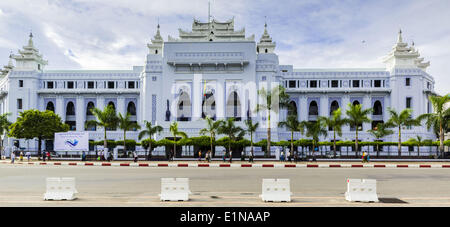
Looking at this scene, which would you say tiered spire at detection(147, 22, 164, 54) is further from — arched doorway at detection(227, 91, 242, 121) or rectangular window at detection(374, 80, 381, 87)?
rectangular window at detection(374, 80, 381, 87)

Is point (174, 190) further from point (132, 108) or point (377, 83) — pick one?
point (132, 108)

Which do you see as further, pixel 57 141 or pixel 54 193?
pixel 57 141

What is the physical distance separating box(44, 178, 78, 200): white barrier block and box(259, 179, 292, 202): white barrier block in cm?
552

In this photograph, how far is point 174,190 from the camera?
10.5 m

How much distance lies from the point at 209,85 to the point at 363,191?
41054 millimetres

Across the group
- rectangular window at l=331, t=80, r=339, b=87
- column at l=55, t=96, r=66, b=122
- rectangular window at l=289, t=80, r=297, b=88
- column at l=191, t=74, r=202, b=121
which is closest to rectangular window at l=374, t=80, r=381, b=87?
rectangular window at l=331, t=80, r=339, b=87

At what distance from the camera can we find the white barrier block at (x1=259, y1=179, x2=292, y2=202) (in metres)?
10.3

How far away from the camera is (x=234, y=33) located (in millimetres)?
55281

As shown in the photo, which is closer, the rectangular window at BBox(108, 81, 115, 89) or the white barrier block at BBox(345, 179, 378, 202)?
the white barrier block at BBox(345, 179, 378, 202)

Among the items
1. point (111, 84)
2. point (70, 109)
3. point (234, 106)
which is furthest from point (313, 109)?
point (70, 109)

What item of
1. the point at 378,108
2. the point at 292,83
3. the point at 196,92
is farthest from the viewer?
the point at 378,108
